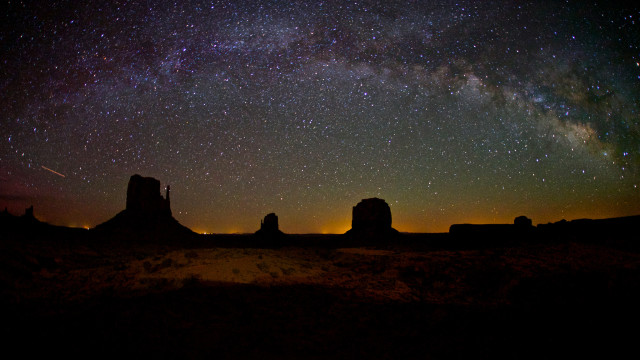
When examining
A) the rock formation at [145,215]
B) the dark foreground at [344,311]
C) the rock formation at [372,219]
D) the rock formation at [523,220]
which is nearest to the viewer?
the dark foreground at [344,311]

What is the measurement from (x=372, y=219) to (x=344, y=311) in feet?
140

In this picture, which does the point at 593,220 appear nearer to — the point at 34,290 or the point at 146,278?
the point at 146,278

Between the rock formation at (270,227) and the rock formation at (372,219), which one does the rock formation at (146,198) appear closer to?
the rock formation at (270,227)

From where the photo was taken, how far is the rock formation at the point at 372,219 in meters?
48.7

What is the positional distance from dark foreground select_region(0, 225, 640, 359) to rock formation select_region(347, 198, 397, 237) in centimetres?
3537

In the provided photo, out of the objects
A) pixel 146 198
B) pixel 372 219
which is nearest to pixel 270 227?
pixel 372 219

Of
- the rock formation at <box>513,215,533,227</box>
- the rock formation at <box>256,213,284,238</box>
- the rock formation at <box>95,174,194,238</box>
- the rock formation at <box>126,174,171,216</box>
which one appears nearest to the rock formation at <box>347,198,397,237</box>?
the rock formation at <box>256,213,284,238</box>

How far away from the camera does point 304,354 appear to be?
5312 mm

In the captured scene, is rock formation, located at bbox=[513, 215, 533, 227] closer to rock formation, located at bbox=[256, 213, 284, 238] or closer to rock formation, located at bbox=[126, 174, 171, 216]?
rock formation, located at bbox=[256, 213, 284, 238]

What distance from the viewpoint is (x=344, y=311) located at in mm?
8055

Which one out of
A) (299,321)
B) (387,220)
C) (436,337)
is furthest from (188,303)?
(387,220)

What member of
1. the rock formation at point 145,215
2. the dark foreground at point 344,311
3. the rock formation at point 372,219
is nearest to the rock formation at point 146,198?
the rock formation at point 145,215

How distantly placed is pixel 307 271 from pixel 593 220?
1943cm

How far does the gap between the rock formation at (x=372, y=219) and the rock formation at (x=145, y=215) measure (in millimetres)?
34708
